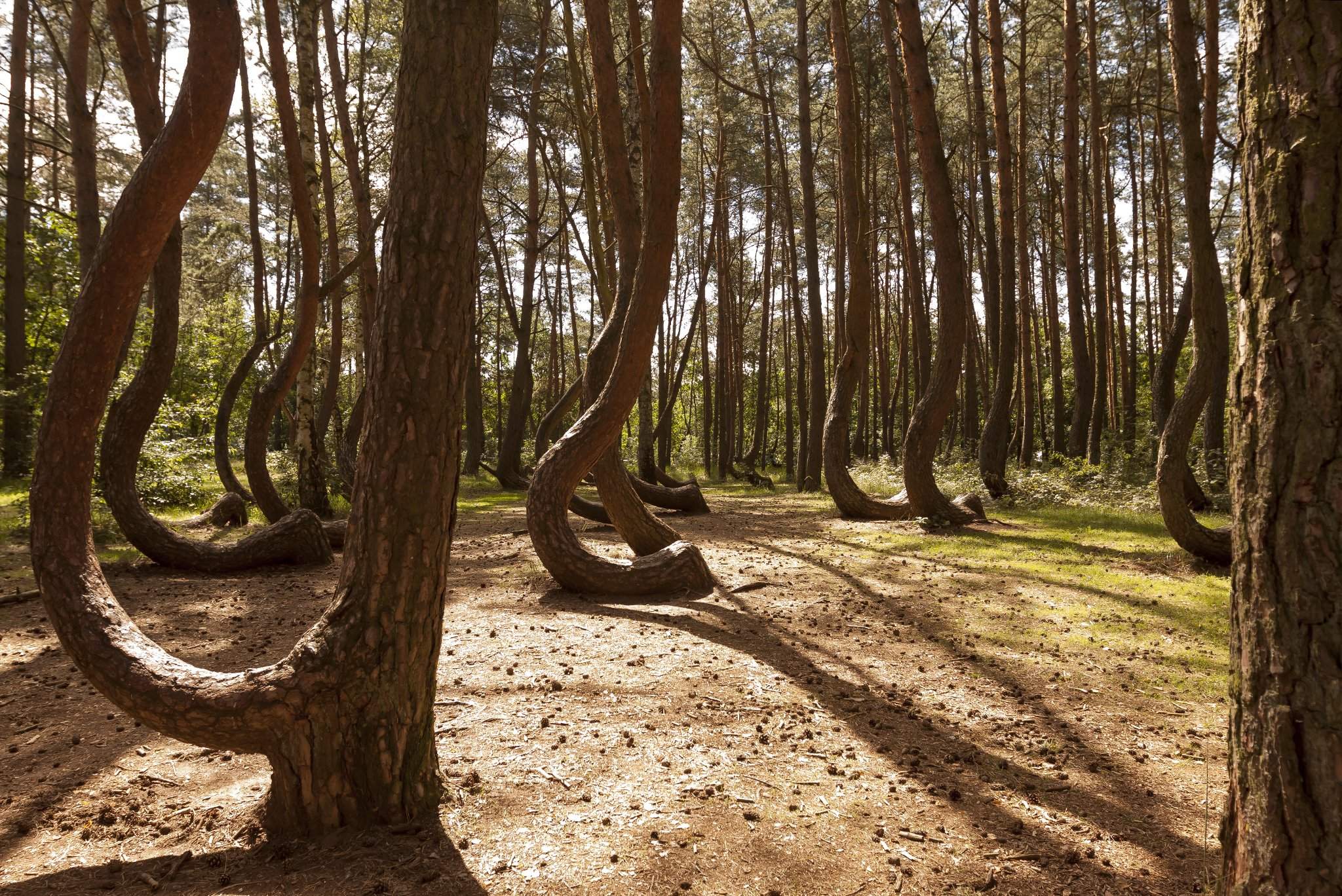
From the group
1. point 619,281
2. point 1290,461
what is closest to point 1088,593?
point 619,281

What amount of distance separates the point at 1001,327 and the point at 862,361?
4122 millimetres

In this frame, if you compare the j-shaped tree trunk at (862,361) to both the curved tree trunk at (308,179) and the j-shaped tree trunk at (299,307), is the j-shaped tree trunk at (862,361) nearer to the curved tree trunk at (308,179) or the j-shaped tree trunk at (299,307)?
the j-shaped tree trunk at (299,307)

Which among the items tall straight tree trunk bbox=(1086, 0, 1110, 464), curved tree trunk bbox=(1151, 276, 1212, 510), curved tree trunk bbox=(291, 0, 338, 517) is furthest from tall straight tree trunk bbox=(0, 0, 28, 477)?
tall straight tree trunk bbox=(1086, 0, 1110, 464)

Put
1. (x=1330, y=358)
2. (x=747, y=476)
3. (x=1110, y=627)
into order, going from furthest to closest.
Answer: (x=747, y=476) → (x=1110, y=627) → (x=1330, y=358)

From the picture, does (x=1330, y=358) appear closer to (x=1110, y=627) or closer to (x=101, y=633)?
(x=101, y=633)

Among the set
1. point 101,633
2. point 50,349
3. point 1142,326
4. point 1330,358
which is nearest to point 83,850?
point 101,633

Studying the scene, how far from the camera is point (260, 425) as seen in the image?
10266mm

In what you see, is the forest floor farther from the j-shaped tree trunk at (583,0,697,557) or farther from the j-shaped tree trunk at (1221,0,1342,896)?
the j-shaped tree trunk at (583,0,697,557)

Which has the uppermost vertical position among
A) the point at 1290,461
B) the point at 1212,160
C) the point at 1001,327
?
the point at 1212,160

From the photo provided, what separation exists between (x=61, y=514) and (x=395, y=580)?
1466 millimetres

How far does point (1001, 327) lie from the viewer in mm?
15172

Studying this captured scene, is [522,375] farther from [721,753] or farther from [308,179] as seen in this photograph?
[721,753]

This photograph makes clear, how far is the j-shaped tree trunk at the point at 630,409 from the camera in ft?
23.5

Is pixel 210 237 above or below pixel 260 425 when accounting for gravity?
above
